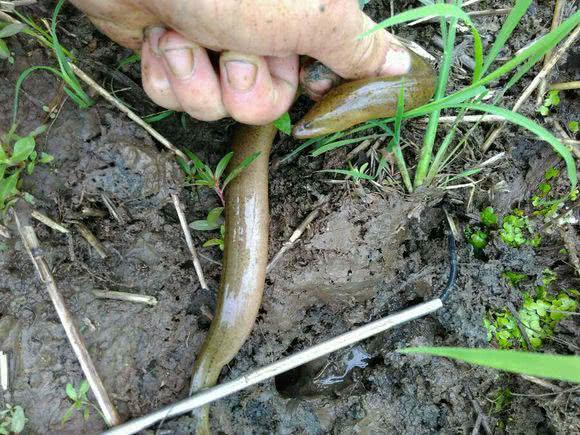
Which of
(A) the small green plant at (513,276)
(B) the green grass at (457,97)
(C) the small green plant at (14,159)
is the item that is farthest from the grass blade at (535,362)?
(C) the small green plant at (14,159)

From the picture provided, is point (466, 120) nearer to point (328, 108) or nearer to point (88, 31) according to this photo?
point (328, 108)

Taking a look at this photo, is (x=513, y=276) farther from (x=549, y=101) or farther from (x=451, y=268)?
(x=549, y=101)

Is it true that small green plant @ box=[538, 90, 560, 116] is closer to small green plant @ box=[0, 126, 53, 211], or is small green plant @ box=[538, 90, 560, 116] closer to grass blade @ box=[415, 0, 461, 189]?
grass blade @ box=[415, 0, 461, 189]

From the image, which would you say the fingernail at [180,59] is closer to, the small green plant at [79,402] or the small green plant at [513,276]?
the small green plant at [79,402]

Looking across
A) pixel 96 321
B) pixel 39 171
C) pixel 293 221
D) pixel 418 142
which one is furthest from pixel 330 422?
pixel 39 171

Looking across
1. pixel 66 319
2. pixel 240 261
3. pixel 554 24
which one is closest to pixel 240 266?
pixel 240 261
